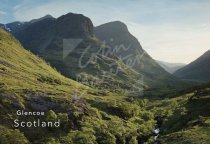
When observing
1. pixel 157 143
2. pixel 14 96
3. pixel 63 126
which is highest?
pixel 14 96

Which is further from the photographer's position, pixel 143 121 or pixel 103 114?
pixel 143 121

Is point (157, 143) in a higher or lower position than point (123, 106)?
lower

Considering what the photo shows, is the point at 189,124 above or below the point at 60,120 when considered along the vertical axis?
below

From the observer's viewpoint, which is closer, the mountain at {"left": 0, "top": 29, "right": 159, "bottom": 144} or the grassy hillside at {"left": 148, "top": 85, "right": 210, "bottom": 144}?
the mountain at {"left": 0, "top": 29, "right": 159, "bottom": 144}

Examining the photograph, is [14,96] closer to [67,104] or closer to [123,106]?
[67,104]

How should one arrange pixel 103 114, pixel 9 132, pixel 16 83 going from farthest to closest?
pixel 16 83 → pixel 103 114 → pixel 9 132

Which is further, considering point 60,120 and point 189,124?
point 189,124

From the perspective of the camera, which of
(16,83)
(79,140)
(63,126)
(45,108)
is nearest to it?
(79,140)

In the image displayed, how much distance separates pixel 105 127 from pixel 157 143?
23.4 metres

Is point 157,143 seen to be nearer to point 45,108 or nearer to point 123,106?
point 45,108

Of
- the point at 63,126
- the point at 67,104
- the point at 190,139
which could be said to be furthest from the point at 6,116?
the point at 190,139

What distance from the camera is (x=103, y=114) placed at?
142 m

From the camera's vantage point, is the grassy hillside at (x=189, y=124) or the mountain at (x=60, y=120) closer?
the mountain at (x=60, y=120)

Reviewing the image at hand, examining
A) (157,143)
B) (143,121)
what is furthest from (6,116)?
(143,121)
